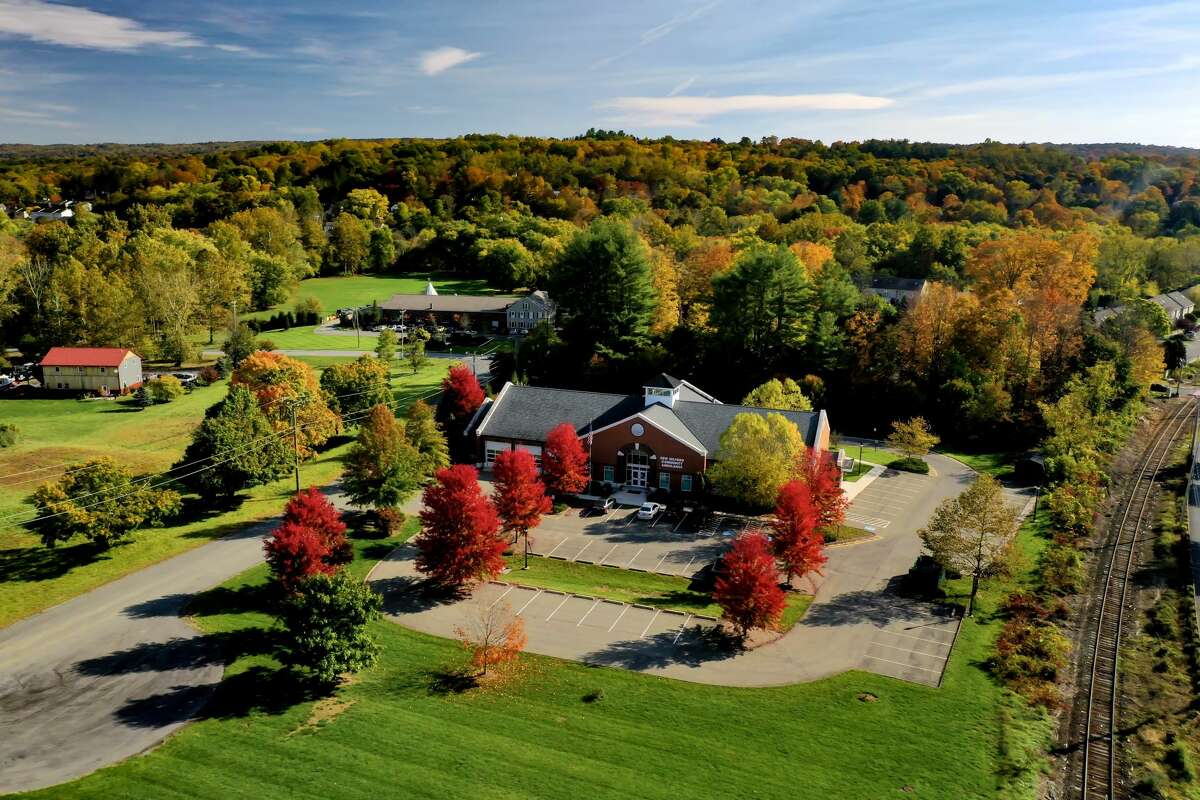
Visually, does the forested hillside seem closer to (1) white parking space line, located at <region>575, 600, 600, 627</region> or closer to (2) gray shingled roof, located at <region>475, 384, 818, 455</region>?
(2) gray shingled roof, located at <region>475, 384, 818, 455</region>

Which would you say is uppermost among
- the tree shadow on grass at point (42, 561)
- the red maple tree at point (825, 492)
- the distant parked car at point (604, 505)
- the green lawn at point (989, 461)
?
the red maple tree at point (825, 492)

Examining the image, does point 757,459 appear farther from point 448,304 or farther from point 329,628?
point 448,304

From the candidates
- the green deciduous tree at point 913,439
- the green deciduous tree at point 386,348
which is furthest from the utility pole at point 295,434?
the green deciduous tree at point 913,439

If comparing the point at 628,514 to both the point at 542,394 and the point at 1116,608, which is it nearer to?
the point at 542,394

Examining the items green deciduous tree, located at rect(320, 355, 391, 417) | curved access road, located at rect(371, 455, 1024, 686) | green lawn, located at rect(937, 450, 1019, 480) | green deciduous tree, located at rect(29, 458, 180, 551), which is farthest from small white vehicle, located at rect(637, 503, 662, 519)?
green deciduous tree, located at rect(29, 458, 180, 551)

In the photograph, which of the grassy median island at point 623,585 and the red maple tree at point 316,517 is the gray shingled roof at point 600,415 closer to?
the grassy median island at point 623,585

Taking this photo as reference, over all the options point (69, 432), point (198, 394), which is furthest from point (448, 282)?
point (69, 432)

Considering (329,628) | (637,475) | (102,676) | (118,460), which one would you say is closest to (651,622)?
(329,628)
